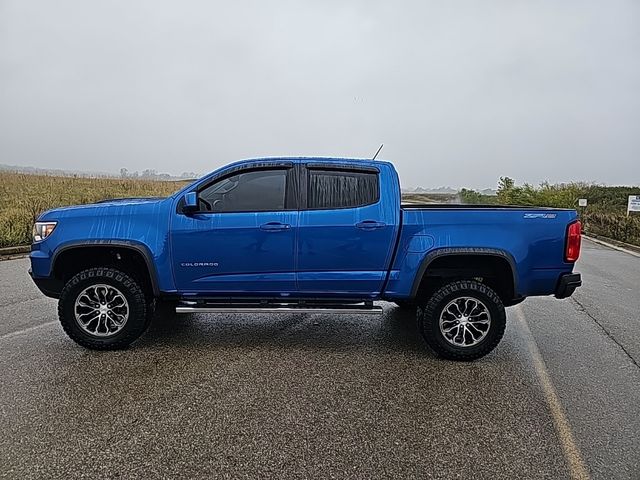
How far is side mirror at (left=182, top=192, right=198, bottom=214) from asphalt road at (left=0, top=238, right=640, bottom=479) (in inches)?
55.9

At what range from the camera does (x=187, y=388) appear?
421cm

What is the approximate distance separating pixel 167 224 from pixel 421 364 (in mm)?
2769

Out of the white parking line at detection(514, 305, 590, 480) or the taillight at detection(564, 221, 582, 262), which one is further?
the taillight at detection(564, 221, 582, 262)

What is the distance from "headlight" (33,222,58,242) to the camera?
5070mm

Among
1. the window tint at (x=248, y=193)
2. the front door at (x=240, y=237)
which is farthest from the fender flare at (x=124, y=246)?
the window tint at (x=248, y=193)

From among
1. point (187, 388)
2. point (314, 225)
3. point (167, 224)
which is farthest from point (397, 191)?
point (187, 388)

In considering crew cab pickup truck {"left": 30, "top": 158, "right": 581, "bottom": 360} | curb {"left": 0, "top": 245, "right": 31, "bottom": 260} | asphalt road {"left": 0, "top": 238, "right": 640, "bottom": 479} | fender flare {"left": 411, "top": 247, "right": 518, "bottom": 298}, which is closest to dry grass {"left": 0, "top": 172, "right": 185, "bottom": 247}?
curb {"left": 0, "top": 245, "right": 31, "bottom": 260}

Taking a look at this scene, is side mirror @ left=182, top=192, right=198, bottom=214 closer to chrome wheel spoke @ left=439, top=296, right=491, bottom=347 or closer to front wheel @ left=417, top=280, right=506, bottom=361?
front wheel @ left=417, top=280, right=506, bottom=361

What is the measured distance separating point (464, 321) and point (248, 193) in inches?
95.9

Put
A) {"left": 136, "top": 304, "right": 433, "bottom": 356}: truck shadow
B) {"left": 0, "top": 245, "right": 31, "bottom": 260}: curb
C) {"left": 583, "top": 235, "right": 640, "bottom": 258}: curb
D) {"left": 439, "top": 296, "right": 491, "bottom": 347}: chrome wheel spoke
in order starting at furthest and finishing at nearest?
{"left": 583, "top": 235, "right": 640, "bottom": 258}: curb < {"left": 0, "top": 245, "right": 31, "bottom": 260}: curb < {"left": 136, "top": 304, "right": 433, "bottom": 356}: truck shadow < {"left": 439, "top": 296, "right": 491, "bottom": 347}: chrome wheel spoke

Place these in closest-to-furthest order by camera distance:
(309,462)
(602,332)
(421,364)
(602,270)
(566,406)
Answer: (309,462) < (566,406) < (421,364) < (602,332) < (602,270)

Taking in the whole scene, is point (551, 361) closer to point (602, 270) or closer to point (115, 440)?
point (115, 440)

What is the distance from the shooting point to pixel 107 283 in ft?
16.6

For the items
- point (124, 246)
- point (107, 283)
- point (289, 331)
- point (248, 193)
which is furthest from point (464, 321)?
point (107, 283)
